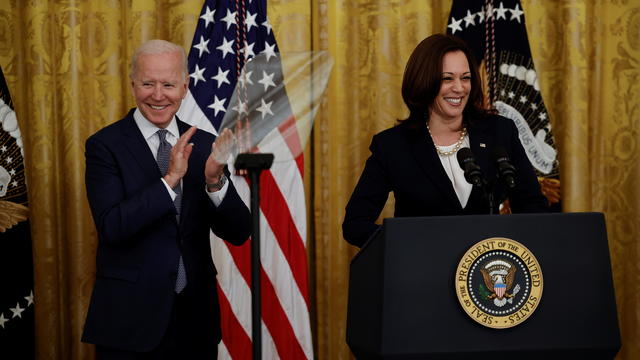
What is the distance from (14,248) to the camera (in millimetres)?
3125

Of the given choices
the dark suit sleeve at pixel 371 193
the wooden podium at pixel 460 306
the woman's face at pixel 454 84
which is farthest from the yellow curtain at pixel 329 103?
the wooden podium at pixel 460 306

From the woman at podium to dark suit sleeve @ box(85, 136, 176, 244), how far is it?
2.17ft

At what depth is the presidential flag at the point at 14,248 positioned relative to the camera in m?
3.12

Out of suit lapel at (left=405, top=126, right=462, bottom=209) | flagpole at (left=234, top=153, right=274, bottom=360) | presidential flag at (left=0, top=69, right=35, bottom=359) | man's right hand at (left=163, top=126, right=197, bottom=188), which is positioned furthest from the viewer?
presidential flag at (left=0, top=69, right=35, bottom=359)

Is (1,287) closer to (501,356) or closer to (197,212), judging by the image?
(197,212)

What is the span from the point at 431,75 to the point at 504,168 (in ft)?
2.15

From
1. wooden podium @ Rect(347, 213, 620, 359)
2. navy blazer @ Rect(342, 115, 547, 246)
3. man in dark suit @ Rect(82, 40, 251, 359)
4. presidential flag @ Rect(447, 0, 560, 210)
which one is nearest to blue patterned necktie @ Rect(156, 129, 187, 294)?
man in dark suit @ Rect(82, 40, 251, 359)

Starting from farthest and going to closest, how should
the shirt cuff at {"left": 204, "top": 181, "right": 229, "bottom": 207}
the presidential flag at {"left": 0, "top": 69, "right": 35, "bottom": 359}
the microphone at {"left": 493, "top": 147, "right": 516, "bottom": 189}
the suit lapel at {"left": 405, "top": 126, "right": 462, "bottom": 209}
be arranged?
the presidential flag at {"left": 0, "top": 69, "right": 35, "bottom": 359}
the suit lapel at {"left": 405, "top": 126, "right": 462, "bottom": 209}
the shirt cuff at {"left": 204, "top": 181, "right": 229, "bottom": 207}
the microphone at {"left": 493, "top": 147, "right": 516, "bottom": 189}

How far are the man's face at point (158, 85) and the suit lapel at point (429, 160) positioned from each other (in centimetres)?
79

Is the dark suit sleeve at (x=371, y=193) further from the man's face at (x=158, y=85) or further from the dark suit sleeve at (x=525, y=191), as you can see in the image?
the man's face at (x=158, y=85)

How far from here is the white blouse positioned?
7.30ft

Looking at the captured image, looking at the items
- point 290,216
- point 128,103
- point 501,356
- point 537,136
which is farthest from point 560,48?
point 501,356

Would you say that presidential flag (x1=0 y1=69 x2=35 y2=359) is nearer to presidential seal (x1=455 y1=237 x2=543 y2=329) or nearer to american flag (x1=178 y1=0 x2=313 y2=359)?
american flag (x1=178 y1=0 x2=313 y2=359)

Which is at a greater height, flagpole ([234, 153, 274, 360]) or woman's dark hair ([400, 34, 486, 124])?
woman's dark hair ([400, 34, 486, 124])
